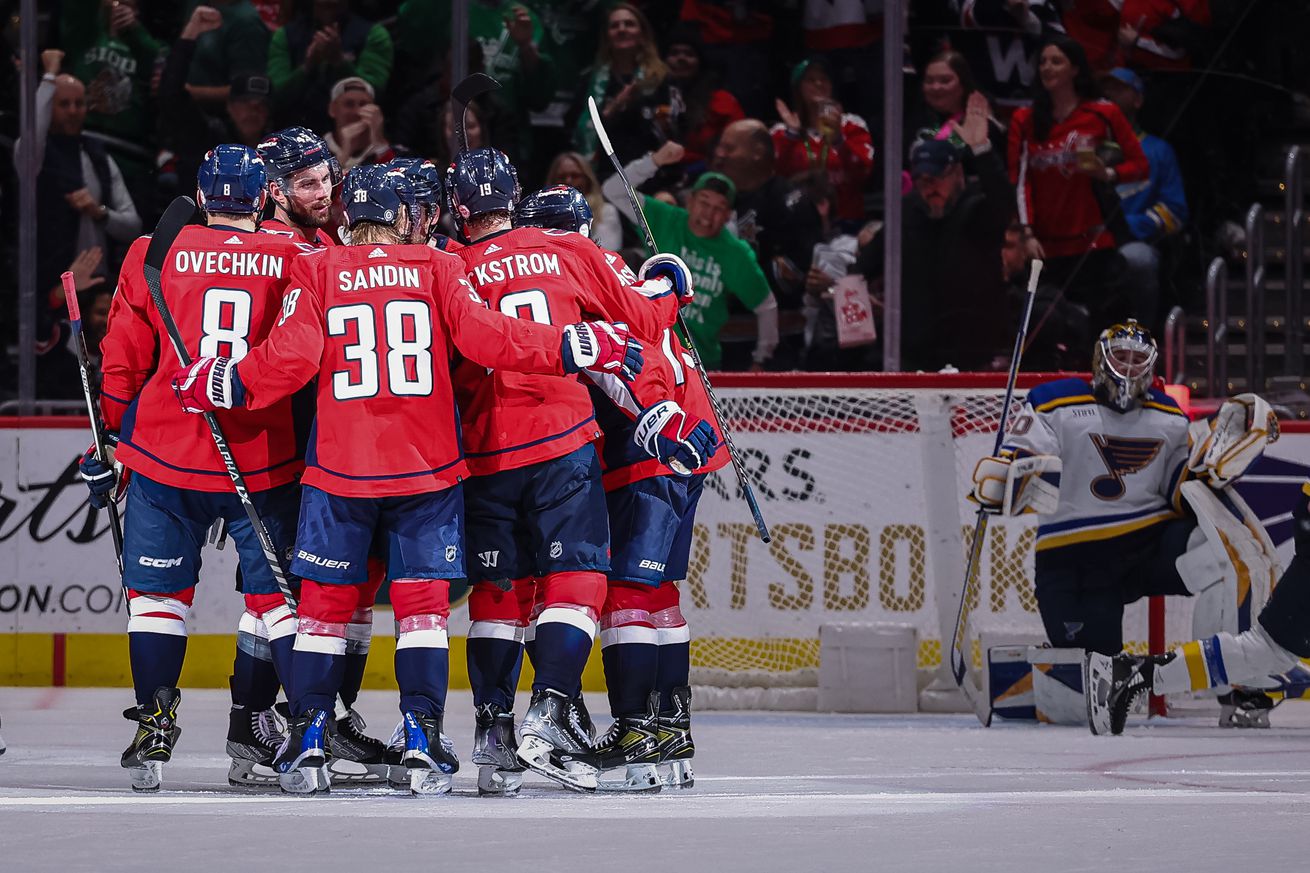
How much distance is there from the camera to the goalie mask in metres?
6.07

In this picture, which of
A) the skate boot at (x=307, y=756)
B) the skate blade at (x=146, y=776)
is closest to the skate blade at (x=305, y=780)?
the skate boot at (x=307, y=756)

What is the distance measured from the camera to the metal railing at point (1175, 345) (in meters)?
7.57

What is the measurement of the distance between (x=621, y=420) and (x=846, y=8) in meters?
3.92

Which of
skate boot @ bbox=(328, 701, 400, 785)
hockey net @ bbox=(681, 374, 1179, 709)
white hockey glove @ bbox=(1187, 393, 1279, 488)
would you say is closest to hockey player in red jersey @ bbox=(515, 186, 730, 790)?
skate boot @ bbox=(328, 701, 400, 785)

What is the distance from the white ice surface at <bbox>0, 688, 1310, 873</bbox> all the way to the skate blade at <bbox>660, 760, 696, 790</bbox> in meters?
0.04

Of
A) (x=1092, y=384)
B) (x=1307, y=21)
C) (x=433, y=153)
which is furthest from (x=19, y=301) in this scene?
(x=1307, y=21)

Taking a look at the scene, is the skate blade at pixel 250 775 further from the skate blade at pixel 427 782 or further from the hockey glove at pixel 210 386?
the hockey glove at pixel 210 386

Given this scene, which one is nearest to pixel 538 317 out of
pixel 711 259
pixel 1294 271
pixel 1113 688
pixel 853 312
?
pixel 1113 688

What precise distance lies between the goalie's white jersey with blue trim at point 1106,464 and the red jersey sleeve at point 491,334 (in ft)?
7.84

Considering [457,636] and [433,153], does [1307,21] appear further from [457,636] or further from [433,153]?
[457,636]

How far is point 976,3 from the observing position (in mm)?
8016

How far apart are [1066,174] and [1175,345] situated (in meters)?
0.84

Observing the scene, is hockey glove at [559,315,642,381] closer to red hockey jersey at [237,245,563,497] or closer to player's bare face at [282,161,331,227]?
red hockey jersey at [237,245,563,497]

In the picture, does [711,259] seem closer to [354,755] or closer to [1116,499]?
[1116,499]
